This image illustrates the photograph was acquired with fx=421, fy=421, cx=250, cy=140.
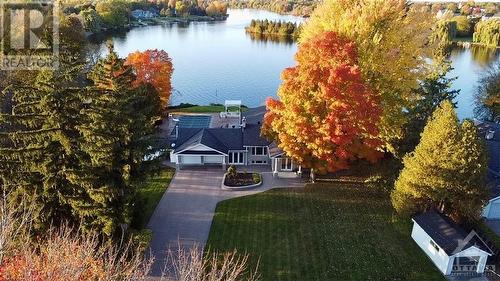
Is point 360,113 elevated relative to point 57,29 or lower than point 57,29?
lower

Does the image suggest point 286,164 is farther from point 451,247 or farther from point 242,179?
point 451,247

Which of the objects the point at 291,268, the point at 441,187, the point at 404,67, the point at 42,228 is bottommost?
the point at 291,268

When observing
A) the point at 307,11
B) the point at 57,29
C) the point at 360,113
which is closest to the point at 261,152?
the point at 360,113

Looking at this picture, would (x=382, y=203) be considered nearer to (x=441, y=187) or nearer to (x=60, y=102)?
(x=441, y=187)

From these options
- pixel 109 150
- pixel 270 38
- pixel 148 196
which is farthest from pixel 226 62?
pixel 109 150

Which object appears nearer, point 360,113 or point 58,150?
point 58,150

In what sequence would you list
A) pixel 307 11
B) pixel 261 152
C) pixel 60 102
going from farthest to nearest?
pixel 307 11 → pixel 261 152 → pixel 60 102

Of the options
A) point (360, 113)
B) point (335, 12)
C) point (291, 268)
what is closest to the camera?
point (291, 268)

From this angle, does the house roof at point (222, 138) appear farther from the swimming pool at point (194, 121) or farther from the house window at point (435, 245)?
the house window at point (435, 245)
